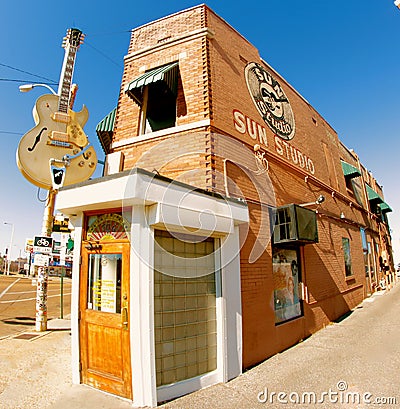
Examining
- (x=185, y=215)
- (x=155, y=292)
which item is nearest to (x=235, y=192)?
(x=185, y=215)

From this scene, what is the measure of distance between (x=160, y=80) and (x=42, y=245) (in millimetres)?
5829

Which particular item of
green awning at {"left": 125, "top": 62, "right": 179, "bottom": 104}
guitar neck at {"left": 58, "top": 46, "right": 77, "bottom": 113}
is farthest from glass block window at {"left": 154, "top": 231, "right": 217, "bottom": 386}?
guitar neck at {"left": 58, "top": 46, "right": 77, "bottom": 113}

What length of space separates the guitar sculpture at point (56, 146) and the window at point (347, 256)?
32.3 ft

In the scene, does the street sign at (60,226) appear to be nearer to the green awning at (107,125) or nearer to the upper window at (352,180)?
the green awning at (107,125)

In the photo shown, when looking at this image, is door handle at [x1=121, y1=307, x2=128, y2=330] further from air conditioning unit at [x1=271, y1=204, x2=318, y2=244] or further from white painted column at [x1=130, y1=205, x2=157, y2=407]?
air conditioning unit at [x1=271, y1=204, x2=318, y2=244]

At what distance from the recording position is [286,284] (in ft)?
24.0

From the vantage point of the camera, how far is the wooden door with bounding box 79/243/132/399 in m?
4.23

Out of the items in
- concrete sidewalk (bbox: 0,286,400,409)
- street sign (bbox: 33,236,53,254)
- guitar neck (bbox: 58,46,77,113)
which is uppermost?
guitar neck (bbox: 58,46,77,113)

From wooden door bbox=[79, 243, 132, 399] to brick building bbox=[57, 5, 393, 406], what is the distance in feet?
0.07

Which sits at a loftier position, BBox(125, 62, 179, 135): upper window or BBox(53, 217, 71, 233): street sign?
BBox(125, 62, 179, 135): upper window

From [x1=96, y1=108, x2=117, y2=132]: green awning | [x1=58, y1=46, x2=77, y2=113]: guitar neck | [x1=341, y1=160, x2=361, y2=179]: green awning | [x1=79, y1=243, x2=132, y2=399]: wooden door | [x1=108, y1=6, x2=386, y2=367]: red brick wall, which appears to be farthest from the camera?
[x1=341, y1=160, x2=361, y2=179]: green awning

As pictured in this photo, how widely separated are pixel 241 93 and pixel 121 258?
5169 millimetres

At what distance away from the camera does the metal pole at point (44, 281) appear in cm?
812

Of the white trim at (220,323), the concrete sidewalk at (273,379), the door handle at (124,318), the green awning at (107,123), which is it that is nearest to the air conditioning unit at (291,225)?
the white trim at (220,323)
